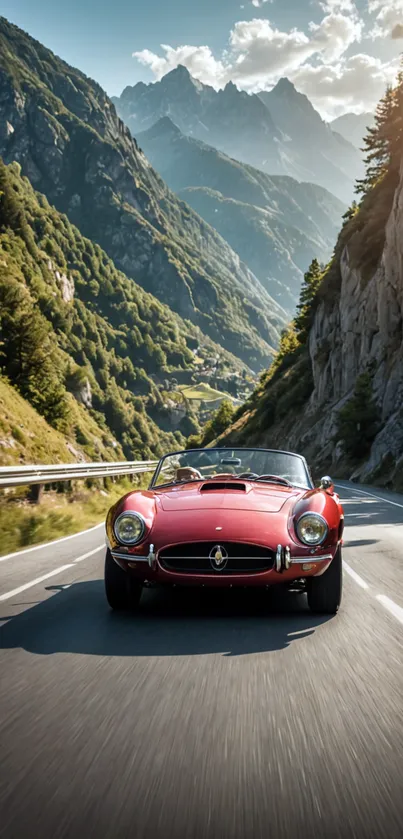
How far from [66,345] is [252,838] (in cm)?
15446

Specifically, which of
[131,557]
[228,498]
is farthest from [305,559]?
[131,557]

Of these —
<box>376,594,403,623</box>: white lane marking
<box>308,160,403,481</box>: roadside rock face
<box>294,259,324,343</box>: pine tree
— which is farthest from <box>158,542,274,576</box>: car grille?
<box>294,259,324,343</box>: pine tree

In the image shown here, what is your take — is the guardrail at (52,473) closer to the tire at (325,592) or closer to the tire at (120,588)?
the tire at (120,588)

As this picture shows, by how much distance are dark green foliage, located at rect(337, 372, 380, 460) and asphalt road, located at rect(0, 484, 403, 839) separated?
3687 cm

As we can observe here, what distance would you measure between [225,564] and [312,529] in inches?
28.7

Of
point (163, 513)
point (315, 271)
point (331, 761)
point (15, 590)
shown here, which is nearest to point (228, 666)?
point (331, 761)

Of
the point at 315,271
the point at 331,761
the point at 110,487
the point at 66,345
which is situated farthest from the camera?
the point at 66,345

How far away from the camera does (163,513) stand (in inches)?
218

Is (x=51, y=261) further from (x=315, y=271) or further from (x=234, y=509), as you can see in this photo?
(x=234, y=509)

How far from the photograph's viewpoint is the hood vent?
20.4 ft

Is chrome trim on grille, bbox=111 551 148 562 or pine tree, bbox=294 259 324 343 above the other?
pine tree, bbox=294 259 324 343

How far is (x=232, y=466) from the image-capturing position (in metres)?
7.44

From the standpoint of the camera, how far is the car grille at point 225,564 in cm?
Answer: 503

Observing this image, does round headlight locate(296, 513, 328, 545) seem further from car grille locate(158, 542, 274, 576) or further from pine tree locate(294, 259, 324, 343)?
pine tree locate(294, 259, 324, 343)
